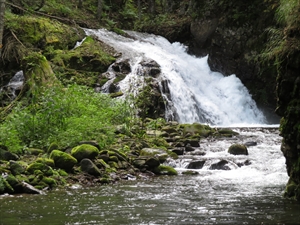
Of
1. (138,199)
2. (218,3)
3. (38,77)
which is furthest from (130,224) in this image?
(218,3)

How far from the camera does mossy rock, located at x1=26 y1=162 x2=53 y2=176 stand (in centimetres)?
799

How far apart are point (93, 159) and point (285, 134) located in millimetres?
4716

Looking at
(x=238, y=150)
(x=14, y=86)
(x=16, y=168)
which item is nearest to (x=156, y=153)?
(x=238, y=150)

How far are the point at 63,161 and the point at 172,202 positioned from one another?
3.17m

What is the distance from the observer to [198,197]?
22.2 feet

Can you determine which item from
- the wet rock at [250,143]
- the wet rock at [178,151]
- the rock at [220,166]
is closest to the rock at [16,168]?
the rock at [220,166]

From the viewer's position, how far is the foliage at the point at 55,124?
10.3 meters

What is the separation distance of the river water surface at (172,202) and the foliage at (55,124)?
2673 millimetres

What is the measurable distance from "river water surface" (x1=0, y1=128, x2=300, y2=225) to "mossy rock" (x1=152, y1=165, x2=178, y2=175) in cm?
21

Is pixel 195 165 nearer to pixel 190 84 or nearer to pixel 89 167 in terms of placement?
pixel 89 167

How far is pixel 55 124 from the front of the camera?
11.1 m

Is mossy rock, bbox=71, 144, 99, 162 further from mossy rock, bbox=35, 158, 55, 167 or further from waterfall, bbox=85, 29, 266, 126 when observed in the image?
waterfall, bbox=85, 29, 266, 126

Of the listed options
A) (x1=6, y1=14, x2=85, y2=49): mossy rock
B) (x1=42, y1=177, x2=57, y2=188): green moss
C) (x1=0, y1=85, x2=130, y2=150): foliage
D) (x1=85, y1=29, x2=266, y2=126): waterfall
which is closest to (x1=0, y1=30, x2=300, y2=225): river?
(x1=42, y1=177, x2=57, y2=188): green moss

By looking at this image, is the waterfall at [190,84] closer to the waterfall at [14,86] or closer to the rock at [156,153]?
the waterfall at [14,86]
